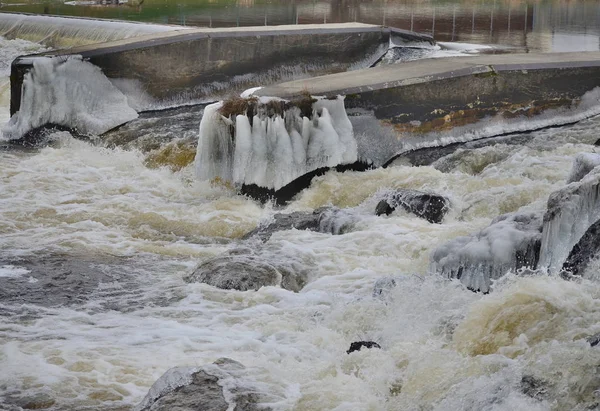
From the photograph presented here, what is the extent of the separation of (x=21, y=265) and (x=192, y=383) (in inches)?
115

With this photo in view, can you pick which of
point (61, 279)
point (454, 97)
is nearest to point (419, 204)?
point (454, 97)

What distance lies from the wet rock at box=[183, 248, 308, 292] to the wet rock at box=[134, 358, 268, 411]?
161cm

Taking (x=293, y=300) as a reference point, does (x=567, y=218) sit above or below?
above

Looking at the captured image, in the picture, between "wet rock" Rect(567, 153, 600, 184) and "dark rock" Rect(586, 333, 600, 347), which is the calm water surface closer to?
"wet rock" Rect(567, 153, 600, 184)

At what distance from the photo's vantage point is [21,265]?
7398mm

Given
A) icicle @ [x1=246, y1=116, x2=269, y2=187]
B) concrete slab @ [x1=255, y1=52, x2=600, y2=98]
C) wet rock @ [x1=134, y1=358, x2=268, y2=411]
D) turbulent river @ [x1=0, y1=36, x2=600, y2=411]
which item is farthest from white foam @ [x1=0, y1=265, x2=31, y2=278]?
concrete slab @ [x1=255, y1=52, x2=600, y2=98]

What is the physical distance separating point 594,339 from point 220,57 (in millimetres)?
9643

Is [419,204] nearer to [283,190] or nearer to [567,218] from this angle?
[283,190]

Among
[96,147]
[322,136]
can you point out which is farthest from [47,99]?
[322,136]

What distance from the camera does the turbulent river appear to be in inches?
189

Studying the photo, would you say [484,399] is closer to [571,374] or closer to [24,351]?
[571,374]

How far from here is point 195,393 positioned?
4918 millimetres

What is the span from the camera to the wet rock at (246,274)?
22.4ft

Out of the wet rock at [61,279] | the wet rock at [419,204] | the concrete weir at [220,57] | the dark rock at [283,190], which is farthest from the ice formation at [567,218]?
the concrete weir at [220,57]
